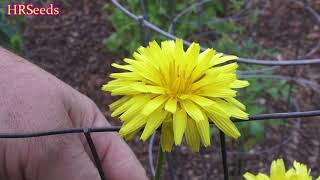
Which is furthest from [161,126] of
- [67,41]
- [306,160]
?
[67,41]

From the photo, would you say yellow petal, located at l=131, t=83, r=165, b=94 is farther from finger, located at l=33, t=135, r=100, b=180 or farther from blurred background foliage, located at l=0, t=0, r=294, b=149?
blurred background foliage, located at l=0, t=0, r=294, b=149

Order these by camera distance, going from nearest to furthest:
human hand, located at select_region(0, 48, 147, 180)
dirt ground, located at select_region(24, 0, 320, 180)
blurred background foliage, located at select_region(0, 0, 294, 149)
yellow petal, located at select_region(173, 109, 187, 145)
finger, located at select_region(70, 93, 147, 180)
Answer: yellow petal, located at select_region(173, 109, 187, 145), human hand, located at select_region(0, 48, 147, 180), finger, located at select_region(70, 93, 147, 180), blurred background foliage, located at select_region(0, 0, 294, 149), dirt ground, located at select_region(24, 0, 320, 180)

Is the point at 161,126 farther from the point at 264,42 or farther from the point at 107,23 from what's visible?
the point at 107,23

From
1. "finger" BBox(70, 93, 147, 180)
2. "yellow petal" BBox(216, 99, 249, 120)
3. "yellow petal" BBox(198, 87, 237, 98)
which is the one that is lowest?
"finger" BBox(70, 93, 147, 180)

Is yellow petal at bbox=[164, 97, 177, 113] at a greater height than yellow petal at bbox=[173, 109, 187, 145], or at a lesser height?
greater

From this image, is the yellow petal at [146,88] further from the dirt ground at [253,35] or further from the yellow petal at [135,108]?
the dirt ground at [253,35]

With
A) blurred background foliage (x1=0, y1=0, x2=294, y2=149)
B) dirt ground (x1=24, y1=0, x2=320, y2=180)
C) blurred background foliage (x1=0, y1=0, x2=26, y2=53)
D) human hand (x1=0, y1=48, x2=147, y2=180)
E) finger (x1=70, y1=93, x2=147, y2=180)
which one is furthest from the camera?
dirt ground (x1=24, y1=0, x2=320, y2=180)

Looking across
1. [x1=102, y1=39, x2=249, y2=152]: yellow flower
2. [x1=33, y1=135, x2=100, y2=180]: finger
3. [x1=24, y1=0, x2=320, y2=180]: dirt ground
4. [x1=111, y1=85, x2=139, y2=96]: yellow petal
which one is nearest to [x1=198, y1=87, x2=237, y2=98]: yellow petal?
[x1=102, y1=39, x2=249, y2=152]: yellow flower

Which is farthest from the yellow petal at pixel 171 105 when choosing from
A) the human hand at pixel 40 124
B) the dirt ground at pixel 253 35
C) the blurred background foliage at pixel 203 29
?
the dirt ground at pixel 253 35
